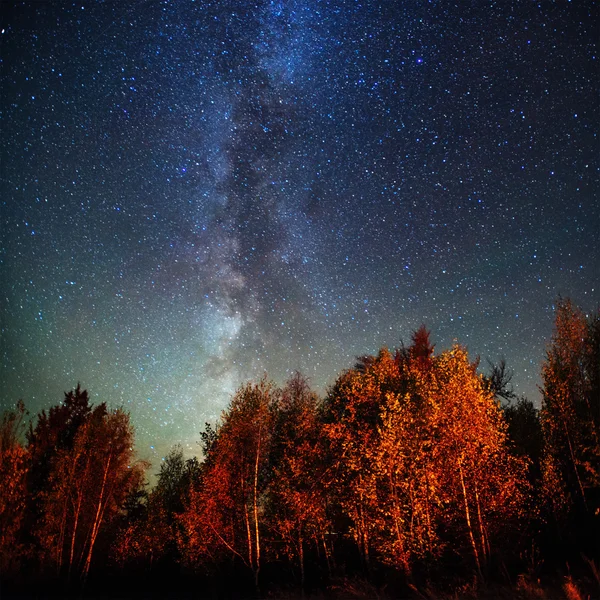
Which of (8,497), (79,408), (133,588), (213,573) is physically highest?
(79,408)

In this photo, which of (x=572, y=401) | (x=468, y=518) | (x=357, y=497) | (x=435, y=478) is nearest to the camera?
(x=468, y=518)

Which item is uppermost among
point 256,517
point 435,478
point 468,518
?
point 435,478

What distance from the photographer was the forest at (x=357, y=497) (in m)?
19.7

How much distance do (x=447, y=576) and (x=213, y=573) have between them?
16.1 m

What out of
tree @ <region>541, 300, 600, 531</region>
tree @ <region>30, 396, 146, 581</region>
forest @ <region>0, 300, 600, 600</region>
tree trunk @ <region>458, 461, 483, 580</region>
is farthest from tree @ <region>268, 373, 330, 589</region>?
tree @ <region>30, 396, 146, 581</region>

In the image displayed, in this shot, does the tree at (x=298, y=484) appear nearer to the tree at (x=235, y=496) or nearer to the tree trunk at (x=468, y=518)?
the tree at (x=235, y=496)

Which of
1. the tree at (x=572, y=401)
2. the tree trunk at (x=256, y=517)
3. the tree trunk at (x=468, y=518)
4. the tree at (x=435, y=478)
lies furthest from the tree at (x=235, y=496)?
the tree at (x=572, y=401)

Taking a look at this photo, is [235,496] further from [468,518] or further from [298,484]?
[468,518]

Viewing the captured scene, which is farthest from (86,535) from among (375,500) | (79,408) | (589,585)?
(589,585)

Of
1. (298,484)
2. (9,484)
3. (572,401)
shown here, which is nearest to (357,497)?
(298,484)

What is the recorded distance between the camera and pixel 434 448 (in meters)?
20.5

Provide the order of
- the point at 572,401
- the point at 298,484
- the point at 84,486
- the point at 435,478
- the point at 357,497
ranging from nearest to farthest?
the point at 435,478 → the point at 357,497 → the point at 298,484 → the point at 572,401 → the point at 84,486

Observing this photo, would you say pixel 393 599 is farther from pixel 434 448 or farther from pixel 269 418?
pixel 269 418

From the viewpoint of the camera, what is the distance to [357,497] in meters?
22.1
